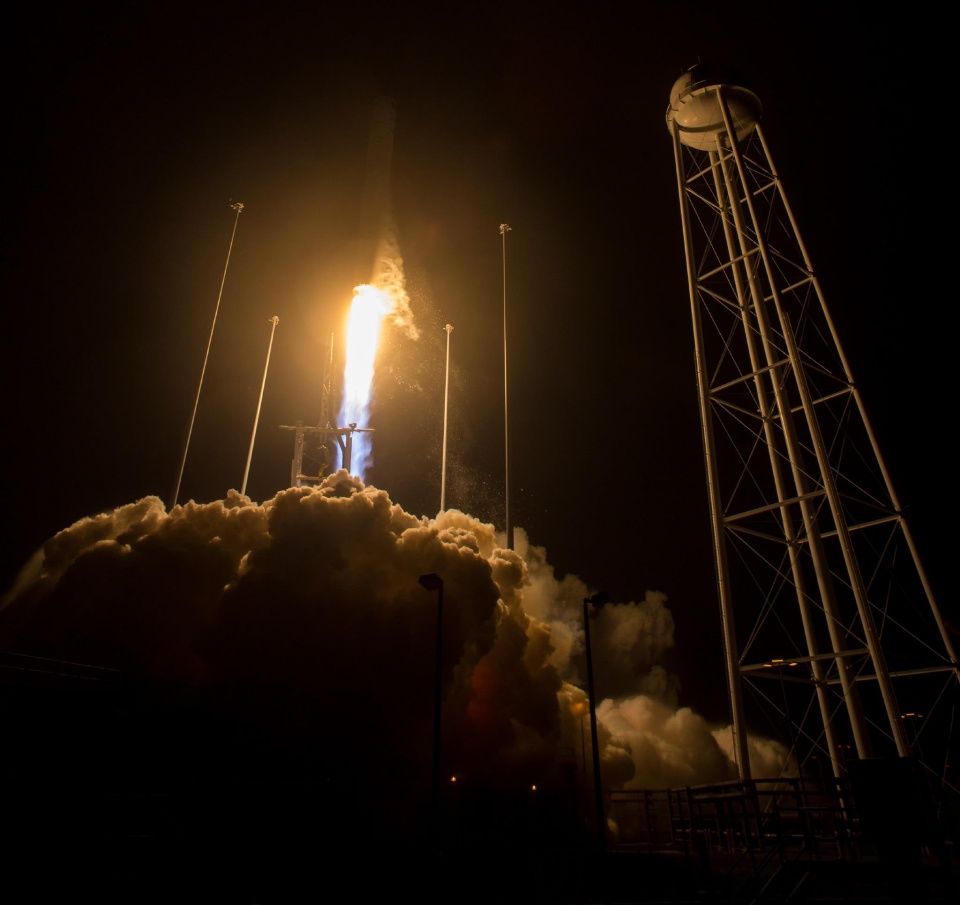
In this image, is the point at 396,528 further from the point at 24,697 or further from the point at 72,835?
the point at 72,835

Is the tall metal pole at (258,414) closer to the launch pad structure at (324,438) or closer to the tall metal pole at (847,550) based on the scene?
the launch pad structure at (324,438)

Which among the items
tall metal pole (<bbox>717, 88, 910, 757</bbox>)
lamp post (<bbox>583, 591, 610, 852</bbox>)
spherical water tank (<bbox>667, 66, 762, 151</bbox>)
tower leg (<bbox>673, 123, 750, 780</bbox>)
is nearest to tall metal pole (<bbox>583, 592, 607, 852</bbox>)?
lamp post (<bbox>583, 591, 610, 852</bbox>)

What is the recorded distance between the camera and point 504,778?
24.2m

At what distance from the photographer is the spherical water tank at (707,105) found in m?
24.6

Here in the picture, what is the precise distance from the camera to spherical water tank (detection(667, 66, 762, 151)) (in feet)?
80.7

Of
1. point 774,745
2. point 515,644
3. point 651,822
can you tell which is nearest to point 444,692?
point 515,644

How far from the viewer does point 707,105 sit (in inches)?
987

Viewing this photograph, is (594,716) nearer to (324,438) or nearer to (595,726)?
(595,726)

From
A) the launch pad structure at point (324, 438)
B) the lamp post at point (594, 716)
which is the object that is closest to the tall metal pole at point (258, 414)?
the launch pad structure at point (324, 438)

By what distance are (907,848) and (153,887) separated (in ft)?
43.9

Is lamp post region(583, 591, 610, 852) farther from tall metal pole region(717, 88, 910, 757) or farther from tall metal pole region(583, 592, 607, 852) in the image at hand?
tall metal pole region(717, 88, 910, 757)

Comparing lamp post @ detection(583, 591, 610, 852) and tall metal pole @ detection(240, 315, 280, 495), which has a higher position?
tall metal pole @ detection(240, 315, 280, 495)

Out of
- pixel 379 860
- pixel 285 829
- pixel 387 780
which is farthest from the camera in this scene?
pixel 387 780

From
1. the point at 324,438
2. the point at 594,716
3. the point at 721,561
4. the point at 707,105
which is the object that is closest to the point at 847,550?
the point at 721,561
